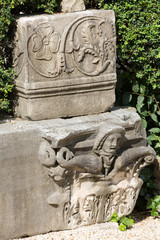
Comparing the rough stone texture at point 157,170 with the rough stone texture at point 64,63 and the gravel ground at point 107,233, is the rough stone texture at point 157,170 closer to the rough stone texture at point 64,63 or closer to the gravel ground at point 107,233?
the gravel ground at point 107,233

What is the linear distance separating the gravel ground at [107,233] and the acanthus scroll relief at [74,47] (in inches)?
57.3

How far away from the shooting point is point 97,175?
4344mm

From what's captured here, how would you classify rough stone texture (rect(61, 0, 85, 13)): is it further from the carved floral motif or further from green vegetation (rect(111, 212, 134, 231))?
green vegetation (rect(111, 212, 134, 231))

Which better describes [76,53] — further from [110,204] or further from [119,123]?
[110,204]

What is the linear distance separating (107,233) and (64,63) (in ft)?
5.36

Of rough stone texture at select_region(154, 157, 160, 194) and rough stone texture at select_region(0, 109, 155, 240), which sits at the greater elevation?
rough stone texture at select_region(0, 109, 155, 240)

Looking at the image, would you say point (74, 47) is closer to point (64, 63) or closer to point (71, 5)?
point (64, 63)

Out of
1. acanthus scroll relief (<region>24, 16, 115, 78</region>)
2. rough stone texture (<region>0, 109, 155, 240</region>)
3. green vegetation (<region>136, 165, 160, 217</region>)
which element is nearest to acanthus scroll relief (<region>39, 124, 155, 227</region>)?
rough stone texture (<region>0, 109, 155, 240</region>)

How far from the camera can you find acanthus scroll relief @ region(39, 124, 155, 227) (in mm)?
4129

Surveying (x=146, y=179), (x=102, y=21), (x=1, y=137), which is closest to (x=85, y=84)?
(x=102, y=21)

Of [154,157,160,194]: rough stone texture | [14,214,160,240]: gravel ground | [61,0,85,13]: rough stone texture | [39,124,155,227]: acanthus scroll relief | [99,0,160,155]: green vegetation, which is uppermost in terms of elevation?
[61,0,85,13]: rough stone texture

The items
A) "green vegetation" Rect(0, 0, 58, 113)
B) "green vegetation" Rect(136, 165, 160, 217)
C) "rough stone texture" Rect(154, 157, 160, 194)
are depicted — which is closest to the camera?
"green vegetation" Rect(0, 0, 58, 113)

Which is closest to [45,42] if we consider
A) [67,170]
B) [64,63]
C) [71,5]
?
[64,63]

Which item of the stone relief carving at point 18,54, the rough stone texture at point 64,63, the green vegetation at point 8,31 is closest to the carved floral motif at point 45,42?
the rough stone texture at point 64,63
